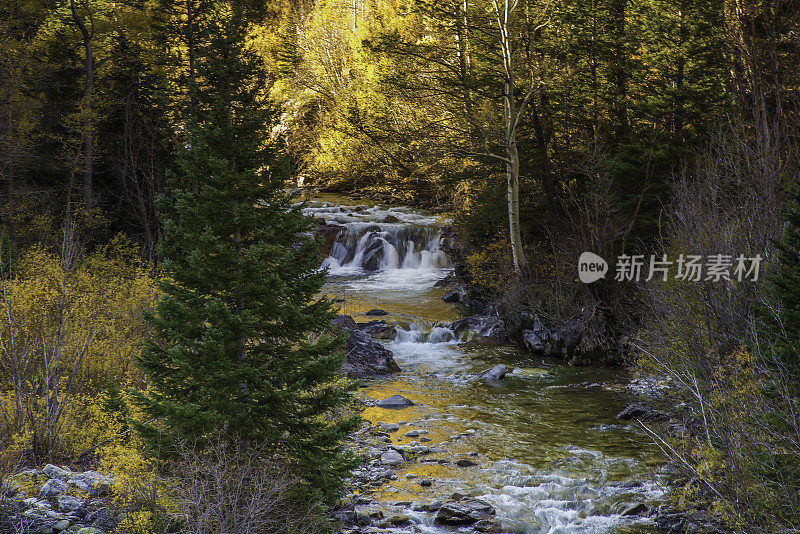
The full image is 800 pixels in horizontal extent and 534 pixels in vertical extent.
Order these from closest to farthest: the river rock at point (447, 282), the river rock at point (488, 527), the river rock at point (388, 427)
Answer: the river rock at point (488, 527) → the river rock at point (388, 427) → the river rock at point (447, 282)

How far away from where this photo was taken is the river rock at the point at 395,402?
12.9m

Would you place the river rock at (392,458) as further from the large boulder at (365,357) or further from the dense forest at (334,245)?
the large boulder at (365,357)

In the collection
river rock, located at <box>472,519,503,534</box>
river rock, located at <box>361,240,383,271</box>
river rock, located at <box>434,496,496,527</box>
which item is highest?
river rock, located at <box>361,240,383,271</box>

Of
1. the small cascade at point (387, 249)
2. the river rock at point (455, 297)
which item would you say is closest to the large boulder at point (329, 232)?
the small cascade at point (387, 249)

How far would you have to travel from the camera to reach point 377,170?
38.5 metres

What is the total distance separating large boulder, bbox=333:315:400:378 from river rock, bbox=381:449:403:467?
15.2ft

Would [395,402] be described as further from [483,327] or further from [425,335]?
[483,327]

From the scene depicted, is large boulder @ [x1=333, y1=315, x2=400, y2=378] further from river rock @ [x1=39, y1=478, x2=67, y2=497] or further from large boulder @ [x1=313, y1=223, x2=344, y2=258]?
large boulder @ [x1=313, y1=223, x2=344, y2=258]

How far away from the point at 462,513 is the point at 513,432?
3.51 meters

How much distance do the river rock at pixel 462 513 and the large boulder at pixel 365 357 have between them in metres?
6.63

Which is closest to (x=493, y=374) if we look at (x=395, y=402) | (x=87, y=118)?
(x=395, y=402)

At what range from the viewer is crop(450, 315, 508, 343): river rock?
1830 centimetres

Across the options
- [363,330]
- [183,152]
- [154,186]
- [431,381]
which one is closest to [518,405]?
[431,381]

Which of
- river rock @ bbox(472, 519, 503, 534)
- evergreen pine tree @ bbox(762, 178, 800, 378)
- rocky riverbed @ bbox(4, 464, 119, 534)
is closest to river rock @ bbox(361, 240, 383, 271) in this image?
river rock @ bbox(472, 519, 503, 534)
